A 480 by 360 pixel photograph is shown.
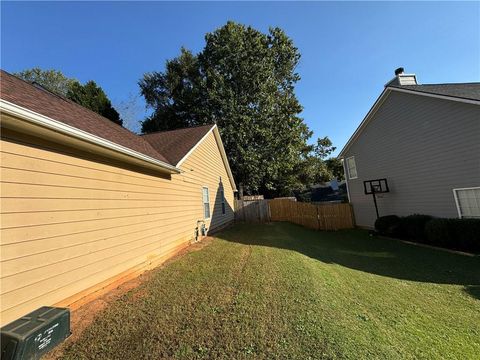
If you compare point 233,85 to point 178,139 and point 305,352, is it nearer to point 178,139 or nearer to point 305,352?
point 178,139

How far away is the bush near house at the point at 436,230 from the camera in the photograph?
7.79 meters

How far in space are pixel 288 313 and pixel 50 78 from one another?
106ft

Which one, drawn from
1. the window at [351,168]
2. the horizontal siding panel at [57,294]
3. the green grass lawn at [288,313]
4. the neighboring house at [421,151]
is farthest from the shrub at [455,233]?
the horizontal siding panel at [57,294]

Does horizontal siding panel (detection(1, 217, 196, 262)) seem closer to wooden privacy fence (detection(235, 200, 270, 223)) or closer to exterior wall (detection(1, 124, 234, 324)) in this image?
exterior wall (detection(1, 124, 234, 324))

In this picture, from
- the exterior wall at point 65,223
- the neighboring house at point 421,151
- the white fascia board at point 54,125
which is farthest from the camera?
the neighboring house at point 421,151

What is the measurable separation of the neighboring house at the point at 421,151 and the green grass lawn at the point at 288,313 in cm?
352

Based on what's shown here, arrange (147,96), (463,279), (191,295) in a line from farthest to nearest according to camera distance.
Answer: (147,96) → (463,279) → (191,295)

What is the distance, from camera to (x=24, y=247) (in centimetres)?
313

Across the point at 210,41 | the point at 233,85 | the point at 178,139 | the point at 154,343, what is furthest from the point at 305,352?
the point at 210,41

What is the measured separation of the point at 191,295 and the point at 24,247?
2.54 meters

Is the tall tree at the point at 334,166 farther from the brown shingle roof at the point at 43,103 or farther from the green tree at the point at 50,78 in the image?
the brown shingle roof at the point at 43,103

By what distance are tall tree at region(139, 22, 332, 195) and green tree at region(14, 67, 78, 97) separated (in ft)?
34.8

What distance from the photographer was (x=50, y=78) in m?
25.1

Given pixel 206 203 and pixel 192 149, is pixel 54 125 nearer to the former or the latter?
pixel 192 149
